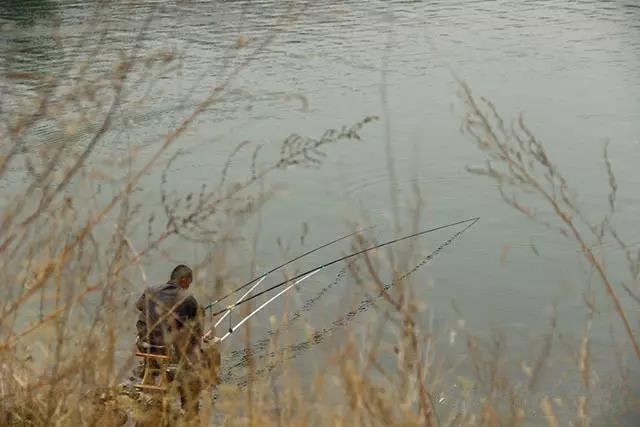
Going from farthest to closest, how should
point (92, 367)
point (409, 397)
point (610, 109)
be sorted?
point (610, 109) < point (92, 367) < point (409, 397)

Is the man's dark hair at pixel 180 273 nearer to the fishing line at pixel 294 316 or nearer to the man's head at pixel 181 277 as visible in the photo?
the man's head at pixel 181 277

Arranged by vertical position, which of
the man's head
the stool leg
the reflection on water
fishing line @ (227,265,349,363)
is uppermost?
the stool leg

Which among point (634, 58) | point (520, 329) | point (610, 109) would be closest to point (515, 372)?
point (520, 329)

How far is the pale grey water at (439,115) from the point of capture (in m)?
14.6

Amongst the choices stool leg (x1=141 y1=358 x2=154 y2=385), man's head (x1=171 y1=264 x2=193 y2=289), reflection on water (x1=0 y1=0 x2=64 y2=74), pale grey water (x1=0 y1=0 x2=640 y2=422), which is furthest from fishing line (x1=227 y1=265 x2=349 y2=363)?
reflection on water (x1=0 y1=0 x2=64 y2=74)

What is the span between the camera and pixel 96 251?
257cm

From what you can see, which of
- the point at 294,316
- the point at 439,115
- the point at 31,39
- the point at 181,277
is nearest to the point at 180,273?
the point at 181,277

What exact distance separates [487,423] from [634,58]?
24.6 meters

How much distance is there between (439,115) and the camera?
22.0m

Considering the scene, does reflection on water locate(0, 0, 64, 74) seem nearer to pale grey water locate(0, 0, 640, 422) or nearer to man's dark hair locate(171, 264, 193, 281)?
pale grey water locate(0, 0, 640, 422)

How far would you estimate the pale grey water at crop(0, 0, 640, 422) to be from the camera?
14.6 metres

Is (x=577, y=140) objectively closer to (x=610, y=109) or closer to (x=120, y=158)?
(x=610, y=109)

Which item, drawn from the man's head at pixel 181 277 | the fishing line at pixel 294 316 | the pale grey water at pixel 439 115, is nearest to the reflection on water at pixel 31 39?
the pale grey water at pixel 439 115

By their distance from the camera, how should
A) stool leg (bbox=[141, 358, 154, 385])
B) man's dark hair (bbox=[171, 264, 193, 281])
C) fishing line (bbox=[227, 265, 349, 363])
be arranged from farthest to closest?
fishing line (bbox=[227, 265, 349, 363])
man's dark hair (bbox=[171, 264, 193, 281])
stool leg (bbox=[141, 358, 154, 385])
